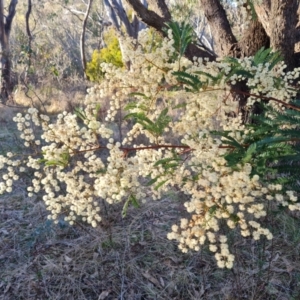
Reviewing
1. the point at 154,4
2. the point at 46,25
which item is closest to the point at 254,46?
the point at 154,4

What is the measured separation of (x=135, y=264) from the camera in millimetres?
2725

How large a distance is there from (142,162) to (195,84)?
0.33 m

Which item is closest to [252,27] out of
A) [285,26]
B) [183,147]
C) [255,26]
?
[255,26]

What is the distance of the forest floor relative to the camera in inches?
97.5

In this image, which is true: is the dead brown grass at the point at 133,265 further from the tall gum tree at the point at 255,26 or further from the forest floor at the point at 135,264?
the tall gum tree at the point at 255,26

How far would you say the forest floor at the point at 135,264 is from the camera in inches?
97.5

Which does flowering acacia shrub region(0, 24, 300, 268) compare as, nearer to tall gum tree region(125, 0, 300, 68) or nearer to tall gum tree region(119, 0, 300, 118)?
tall gum tree region(119, 0, 300, 118)

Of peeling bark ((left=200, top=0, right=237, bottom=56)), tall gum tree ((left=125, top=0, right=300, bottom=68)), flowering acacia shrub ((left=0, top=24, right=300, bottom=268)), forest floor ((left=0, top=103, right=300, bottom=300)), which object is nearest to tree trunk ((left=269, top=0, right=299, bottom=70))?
tall gum tree ((left=125, top=0, right=300, bottom=68))

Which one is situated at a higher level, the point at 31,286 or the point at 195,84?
the point at 195,84

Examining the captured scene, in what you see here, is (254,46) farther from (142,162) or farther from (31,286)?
(31,286)

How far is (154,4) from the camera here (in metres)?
3.43

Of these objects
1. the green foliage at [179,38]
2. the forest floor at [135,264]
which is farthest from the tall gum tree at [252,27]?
the green foliage at [179,38]

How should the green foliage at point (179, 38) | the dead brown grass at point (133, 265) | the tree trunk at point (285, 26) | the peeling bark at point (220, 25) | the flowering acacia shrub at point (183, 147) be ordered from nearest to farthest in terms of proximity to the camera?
the flowering acacia shrub at point (183, 147)
the green foliage at point (179, 38)
the dead brown grass at point (133, 265)
the tree trunk at point (285, 26)
the peeling bark at point (220, 25)

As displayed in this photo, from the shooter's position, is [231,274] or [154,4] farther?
[154,4]
